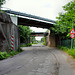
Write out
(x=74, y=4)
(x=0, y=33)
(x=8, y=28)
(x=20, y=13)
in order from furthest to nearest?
(x=20, y=13), (x=74, y=4), (x=8, y=28), (x=0, y=33)

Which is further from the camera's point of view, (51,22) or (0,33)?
(51,22)

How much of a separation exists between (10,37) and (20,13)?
7814 millimetres

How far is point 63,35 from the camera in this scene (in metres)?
26.0

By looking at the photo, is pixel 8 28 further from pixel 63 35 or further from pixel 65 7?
pixel 63 35

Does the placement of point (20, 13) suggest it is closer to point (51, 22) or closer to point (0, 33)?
point (51, 22)

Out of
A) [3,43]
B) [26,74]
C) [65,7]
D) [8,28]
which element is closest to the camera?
[26,74]

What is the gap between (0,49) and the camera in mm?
10531

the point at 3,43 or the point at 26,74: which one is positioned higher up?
the point at 3,43

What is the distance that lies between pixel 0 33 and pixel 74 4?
38.8 feet

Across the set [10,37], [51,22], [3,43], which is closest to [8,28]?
[10,37]

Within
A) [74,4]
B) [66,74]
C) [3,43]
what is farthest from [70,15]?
[66,74]

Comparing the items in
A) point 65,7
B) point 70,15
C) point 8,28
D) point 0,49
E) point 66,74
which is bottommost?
point 66,74

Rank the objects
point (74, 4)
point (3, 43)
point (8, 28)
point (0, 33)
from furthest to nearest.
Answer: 1. point (74, 4)
2. point (8, 28)
3. point (3, 43)
4. point (0, 33)

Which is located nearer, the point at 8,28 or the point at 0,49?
the point at 0,49
